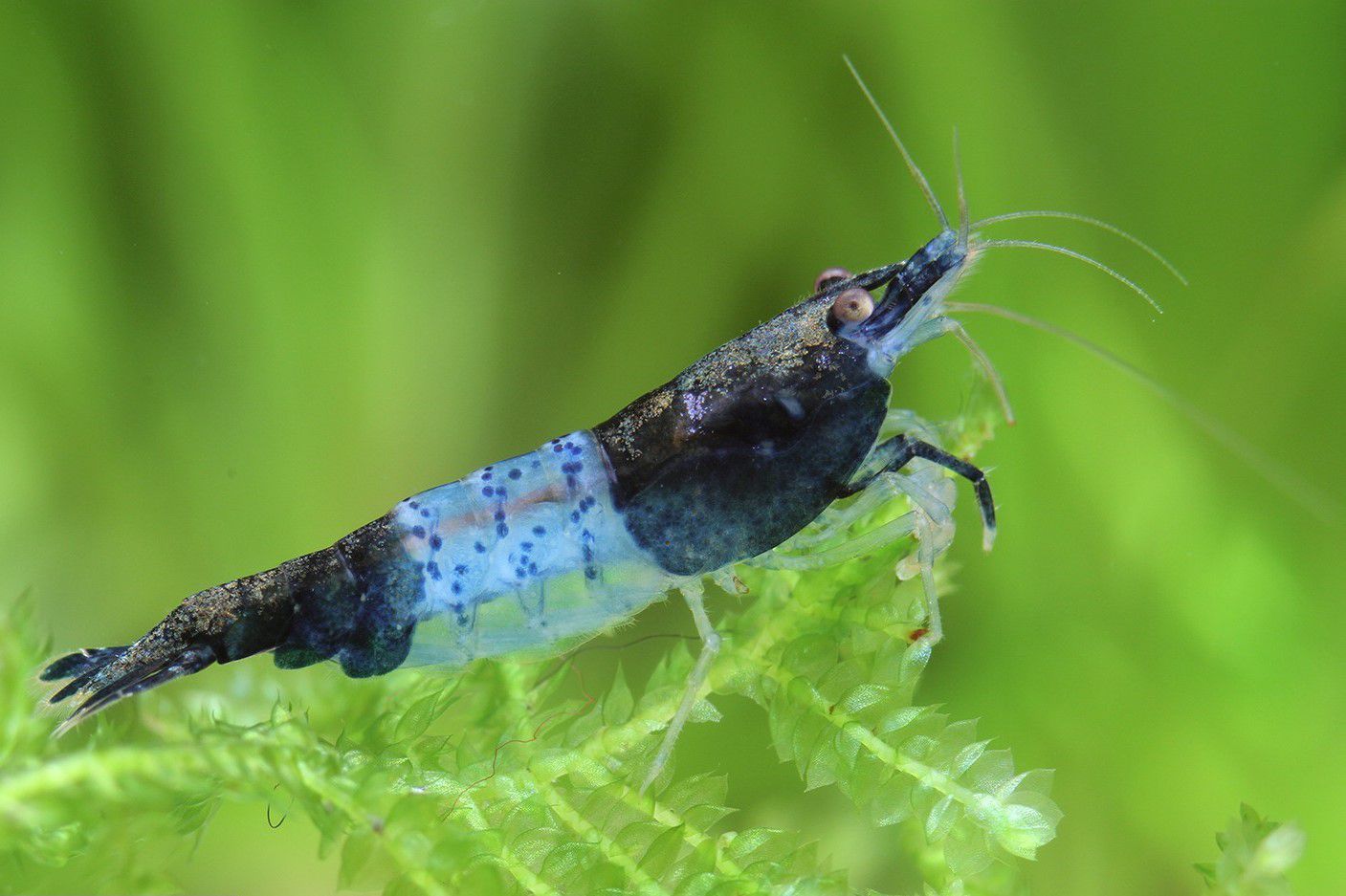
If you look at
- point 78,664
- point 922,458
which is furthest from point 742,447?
point 78,664

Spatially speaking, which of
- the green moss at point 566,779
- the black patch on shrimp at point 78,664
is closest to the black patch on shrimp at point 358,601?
the green moss at point 566,779

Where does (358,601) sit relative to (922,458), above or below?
above

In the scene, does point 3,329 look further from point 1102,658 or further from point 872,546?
point 1102,658

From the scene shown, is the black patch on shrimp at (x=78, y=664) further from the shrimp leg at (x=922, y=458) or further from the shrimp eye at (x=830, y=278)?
the shrimp eye at (x=830, y=278)

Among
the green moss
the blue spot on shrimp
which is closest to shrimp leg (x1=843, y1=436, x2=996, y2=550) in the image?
the blue spot on shrimp

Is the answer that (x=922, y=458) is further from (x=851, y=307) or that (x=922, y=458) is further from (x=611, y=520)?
(x=611, y=520)

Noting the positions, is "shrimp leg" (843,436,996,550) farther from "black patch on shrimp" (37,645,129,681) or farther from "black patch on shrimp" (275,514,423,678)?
"black patch on shrimp" (37,645,129,681)

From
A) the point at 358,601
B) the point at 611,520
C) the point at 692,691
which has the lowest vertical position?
the point at 692,691
